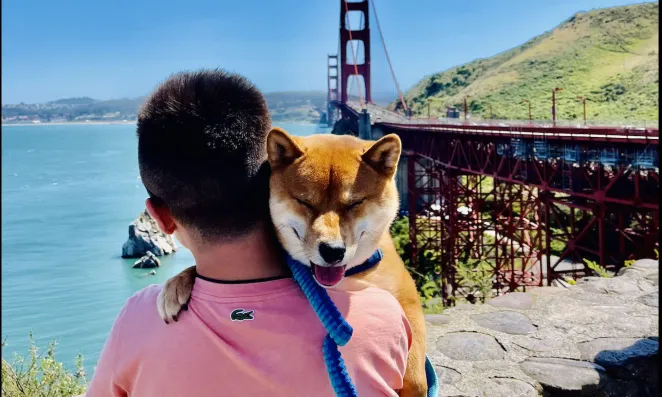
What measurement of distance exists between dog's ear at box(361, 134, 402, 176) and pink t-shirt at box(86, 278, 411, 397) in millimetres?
477

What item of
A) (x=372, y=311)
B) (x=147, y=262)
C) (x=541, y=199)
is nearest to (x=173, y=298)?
(x=372, y=311)

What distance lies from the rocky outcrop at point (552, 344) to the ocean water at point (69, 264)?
1.93 metres

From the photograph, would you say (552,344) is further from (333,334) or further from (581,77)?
(581,77)

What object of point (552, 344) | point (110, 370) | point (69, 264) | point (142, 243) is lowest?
point (69, 264)

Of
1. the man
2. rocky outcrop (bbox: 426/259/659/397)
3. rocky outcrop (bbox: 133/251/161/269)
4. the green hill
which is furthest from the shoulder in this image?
the green hill

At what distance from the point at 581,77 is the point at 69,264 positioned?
48.6 m

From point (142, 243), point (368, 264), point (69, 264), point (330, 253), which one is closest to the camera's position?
point (330, 253)

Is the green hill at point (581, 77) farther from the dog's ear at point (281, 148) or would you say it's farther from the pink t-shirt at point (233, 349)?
the pink t-shirt at point (233, 349)

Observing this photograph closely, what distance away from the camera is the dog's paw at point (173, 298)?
1.30 m

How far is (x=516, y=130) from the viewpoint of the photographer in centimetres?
1571

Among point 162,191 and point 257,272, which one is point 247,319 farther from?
point 162,191

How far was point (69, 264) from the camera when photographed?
90.8 feet

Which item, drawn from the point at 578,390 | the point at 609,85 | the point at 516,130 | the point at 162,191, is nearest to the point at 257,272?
the point at 162,191

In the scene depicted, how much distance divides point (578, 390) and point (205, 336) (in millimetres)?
2115
